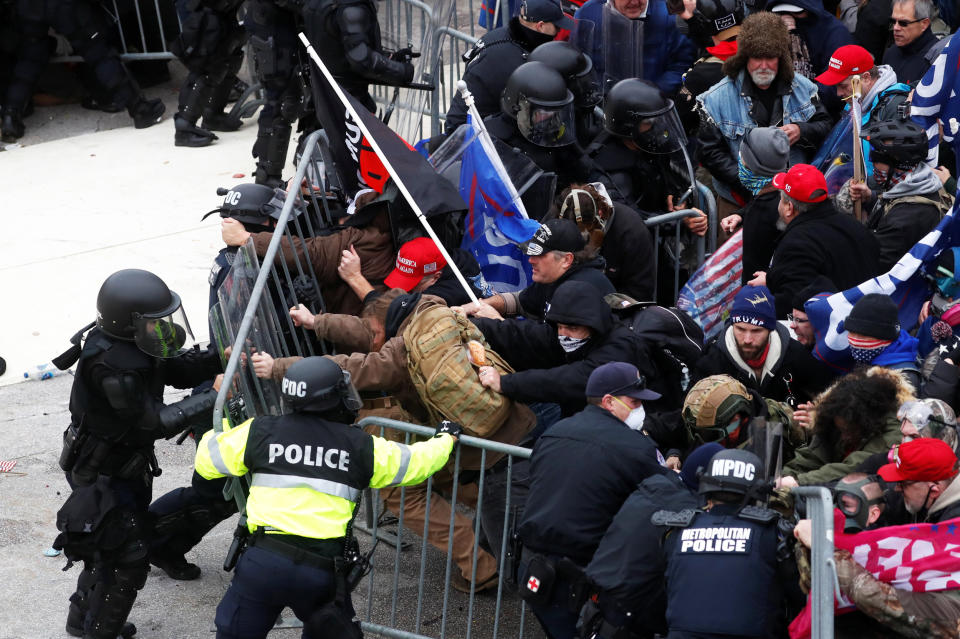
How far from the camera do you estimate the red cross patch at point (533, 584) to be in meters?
4.76

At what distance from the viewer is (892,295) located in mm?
5887

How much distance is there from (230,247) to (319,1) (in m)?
2.78

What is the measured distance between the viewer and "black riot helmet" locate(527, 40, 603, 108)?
23.7 feet

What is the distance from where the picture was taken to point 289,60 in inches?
386

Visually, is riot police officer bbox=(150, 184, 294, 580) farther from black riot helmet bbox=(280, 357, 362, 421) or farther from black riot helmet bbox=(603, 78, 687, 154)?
black riot helmet bbox=(603, 78, 687, 154)

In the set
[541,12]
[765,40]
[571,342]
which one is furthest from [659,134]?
[571,342]

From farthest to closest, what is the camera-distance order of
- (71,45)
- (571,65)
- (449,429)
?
(71,45) → (571,65) → (449,429)

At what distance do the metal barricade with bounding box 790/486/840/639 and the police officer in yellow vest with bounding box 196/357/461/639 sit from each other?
176cm

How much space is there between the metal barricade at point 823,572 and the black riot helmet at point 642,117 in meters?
3.48

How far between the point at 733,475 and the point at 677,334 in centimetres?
167

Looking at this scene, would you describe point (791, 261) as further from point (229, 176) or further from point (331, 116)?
point (229, 176)

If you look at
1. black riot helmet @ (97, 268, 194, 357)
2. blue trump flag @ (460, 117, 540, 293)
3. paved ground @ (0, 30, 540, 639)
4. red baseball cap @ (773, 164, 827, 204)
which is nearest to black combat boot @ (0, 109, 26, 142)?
paved ground @ (0, 30, 540, 639)

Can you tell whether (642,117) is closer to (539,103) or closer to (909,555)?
(539,103)

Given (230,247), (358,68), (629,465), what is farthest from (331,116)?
(629,465)
